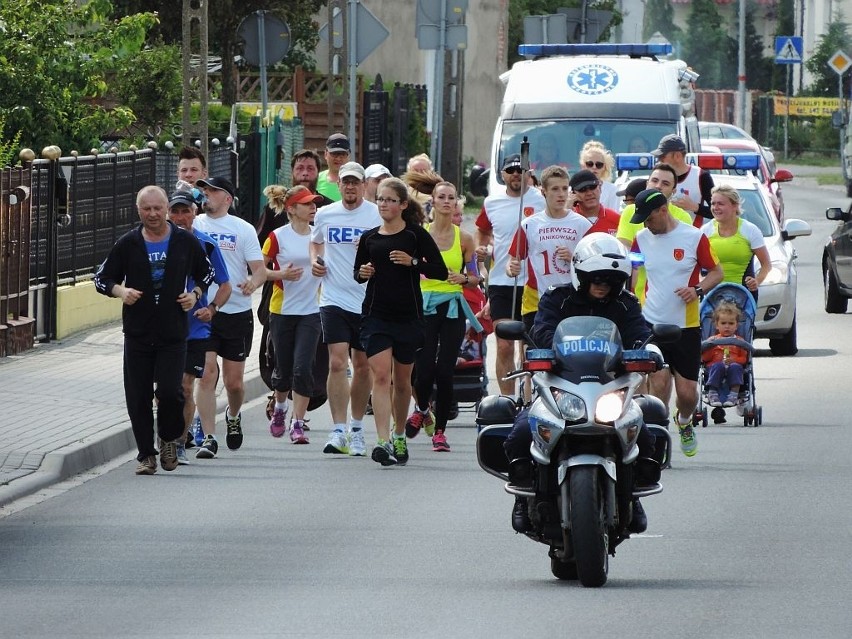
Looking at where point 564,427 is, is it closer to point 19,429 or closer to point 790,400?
point 19,429

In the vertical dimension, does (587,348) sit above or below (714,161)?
below

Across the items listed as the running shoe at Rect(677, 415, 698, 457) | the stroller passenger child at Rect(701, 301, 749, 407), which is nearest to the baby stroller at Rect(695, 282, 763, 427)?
the stroller passenger child at Rect(701, 301, 749, 407)

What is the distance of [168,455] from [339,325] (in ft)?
5.26

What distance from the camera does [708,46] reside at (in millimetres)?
107438

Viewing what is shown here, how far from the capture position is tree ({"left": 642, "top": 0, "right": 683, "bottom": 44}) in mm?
114000

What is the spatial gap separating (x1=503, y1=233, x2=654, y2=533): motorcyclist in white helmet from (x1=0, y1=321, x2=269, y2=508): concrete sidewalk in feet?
12.1

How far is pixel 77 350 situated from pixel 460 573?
36.8ft

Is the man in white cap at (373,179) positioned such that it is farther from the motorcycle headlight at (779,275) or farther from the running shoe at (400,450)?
the motorcycle headlight at (779,275)

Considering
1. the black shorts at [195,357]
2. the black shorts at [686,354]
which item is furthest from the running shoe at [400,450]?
the black shorts at [686,354]

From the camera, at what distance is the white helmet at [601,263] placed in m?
9.72

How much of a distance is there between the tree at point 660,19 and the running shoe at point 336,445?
100 metres

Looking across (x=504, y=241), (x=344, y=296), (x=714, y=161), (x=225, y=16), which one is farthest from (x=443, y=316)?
(x=225, y=16)

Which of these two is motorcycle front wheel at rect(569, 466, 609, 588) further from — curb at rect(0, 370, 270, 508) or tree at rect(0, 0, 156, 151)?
tree at rect(0, 0, 156, 151)

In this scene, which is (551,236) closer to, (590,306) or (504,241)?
(504,241)
